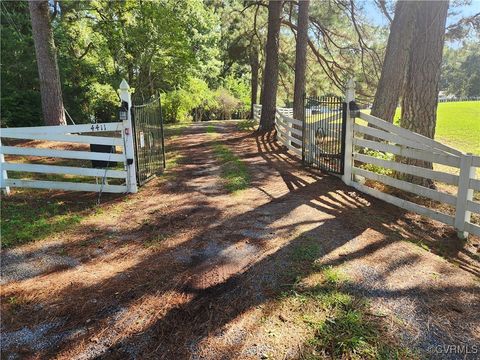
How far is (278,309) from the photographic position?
3029 mm

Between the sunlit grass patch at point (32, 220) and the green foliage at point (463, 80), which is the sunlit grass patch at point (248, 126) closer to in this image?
the sunlit grass patch at point (32, 220)

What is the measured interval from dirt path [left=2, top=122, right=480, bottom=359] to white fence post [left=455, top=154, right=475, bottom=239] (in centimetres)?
24

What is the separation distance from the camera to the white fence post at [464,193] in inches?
176

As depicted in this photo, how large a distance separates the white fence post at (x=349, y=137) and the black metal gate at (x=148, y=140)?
384 centimetres

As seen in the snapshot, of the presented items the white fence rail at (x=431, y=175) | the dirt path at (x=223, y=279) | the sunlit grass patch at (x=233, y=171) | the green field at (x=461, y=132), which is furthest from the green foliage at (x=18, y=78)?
the green field at (x=461, y=132)

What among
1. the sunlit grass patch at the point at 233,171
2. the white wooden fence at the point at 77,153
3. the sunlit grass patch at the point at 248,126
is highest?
the white wooden fence at the point at 77,153

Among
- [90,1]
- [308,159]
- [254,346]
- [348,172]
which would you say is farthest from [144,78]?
[254,346]

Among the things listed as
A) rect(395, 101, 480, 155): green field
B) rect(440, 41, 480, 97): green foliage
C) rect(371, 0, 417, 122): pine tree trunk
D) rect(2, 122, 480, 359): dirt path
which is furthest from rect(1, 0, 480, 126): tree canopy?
rect(440, 41, 480, 97): green foliage

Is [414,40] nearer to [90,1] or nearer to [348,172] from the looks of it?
[348,172]

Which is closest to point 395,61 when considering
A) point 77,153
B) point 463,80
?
point 77,153

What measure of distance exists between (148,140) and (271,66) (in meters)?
8.58

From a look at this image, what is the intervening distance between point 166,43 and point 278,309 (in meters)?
13.8

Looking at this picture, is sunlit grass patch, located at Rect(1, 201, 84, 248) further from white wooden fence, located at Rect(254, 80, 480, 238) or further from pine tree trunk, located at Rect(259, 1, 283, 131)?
pine tree trunk, located at Rect(259, 1, 283, 131)

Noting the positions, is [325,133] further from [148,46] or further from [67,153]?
[148,46]
